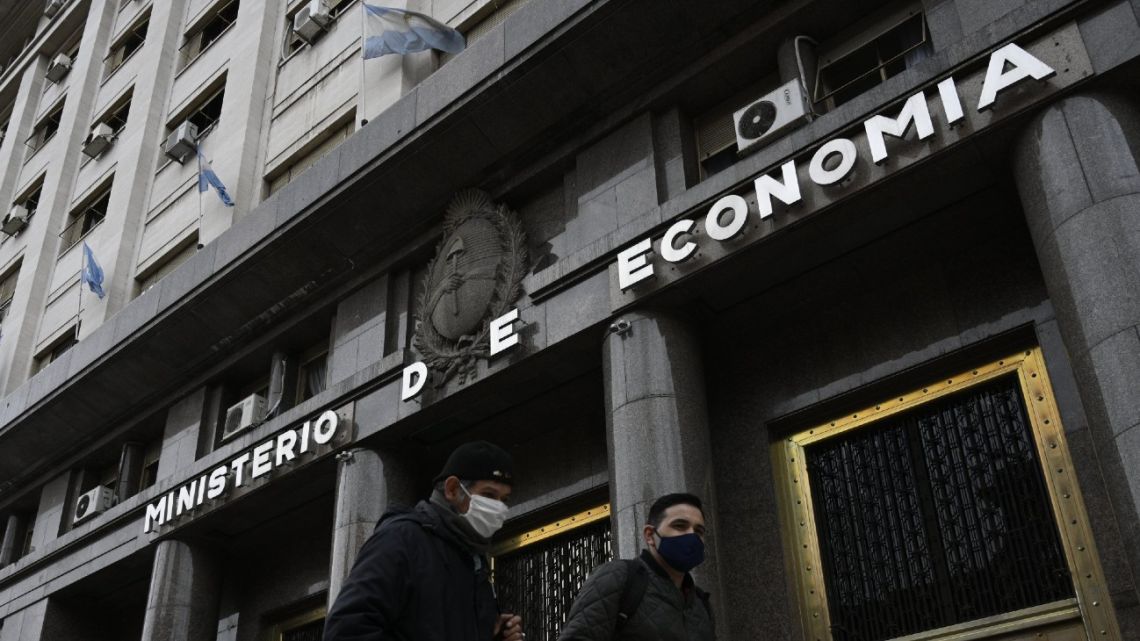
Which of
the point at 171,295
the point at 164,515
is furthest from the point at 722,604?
the point at 171,295

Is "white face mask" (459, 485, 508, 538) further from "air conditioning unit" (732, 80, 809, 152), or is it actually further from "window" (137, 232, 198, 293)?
"window" (137, 232, 198, 293)

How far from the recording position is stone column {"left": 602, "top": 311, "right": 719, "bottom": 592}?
9180mm

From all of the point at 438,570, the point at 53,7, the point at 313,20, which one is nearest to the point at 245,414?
the point at 313,20

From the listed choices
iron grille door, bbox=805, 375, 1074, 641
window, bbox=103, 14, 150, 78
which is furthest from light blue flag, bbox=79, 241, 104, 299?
iron grille door, bbox=805, 375, 1074, 641

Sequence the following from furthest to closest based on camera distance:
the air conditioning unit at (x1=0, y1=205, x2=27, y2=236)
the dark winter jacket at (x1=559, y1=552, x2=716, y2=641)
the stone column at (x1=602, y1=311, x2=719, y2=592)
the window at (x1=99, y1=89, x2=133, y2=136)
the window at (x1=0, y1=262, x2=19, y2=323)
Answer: the air conditioning unit at (x1=0, y1=205, x2=27, y2=236)
the window at (x1=0, y1=262, x2=19, y2=323)
the window at (x1=99, y1=89, x2=133, y2=136)
the stone column at (x1=602, y1=311, x2=719, y2=592)
the dark winter jacket at (x1=559, y1=552, x2=716, y2=641)

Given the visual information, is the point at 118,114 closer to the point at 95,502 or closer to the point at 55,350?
the point at 55,350

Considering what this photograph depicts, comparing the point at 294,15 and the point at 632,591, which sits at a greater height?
the point at 294,15

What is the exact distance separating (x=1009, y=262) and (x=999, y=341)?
0.74m

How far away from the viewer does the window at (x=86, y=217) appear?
2341cm

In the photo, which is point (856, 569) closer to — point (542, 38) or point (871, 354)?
point (871, 354)

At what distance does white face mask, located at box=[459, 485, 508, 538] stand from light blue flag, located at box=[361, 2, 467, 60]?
11.4m

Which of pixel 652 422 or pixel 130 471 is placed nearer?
pixel 652 422

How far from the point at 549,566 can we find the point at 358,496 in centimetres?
249

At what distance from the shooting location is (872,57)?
416 inches
